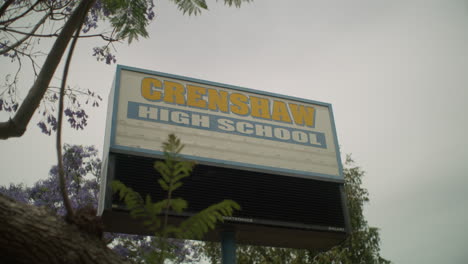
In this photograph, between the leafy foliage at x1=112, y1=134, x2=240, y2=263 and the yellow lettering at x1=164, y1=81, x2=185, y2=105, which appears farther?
the yellow lettering at x1=164, y1=81, x2=185, y2=105

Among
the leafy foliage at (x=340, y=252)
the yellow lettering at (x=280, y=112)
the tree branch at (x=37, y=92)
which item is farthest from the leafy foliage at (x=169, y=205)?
the leafy foliage at (x=340, y=252)

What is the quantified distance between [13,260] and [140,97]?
Answer: 5311 mm

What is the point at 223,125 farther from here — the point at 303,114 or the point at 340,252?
the point at 340,252

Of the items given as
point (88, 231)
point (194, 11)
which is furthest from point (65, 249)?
point (194, 11)

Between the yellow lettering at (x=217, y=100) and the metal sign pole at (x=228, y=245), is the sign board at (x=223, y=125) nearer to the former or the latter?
the yellow lettering at (x=217, y=100)

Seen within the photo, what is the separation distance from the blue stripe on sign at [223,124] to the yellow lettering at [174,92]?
0.18 meters

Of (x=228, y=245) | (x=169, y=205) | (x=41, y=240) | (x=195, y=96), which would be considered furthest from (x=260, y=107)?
(x=169, y=205)

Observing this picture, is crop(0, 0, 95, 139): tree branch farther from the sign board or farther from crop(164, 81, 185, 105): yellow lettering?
crop(164, 81, 185, 105): yellow lettering

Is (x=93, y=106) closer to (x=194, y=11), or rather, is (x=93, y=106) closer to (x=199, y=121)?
(x=199, y=121)

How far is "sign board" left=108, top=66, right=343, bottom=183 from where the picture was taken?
6.87m

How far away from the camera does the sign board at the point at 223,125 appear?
687 centimetres

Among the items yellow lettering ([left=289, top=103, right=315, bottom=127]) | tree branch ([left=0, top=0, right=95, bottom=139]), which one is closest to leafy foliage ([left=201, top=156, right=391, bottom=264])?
yellow lettering ([left=289, top=103, right=315, bottom=127])

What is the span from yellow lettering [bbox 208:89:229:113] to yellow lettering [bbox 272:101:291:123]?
3.10 ft

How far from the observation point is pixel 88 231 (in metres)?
2.23
